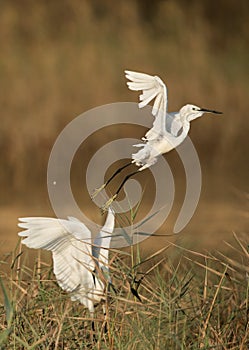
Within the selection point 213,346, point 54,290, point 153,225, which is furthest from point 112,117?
point 213,346

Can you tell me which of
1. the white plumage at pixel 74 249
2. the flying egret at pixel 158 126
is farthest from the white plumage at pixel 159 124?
the white plumage at pixel 74 249

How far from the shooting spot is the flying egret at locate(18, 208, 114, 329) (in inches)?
112

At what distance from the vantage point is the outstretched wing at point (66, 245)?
9.37ft

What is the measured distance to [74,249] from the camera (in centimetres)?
298

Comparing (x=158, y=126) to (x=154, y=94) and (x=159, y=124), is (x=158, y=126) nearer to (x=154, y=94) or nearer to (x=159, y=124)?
(x=159, y=124)

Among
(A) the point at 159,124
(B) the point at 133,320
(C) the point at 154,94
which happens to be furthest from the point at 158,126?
(B) the point at 133,320

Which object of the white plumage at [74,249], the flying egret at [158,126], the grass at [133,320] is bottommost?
the grass at [133,320]

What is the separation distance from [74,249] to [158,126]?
401 millimetres

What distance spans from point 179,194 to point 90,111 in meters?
0.91

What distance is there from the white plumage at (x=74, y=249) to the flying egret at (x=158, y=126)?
0.09 metres

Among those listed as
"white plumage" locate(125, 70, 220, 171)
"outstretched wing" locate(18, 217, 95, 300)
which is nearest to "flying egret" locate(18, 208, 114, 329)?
"outstretched wing" locate(18, 217, 95, 300)

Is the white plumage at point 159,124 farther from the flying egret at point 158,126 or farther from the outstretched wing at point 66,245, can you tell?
the outstretched wing at point 66,245

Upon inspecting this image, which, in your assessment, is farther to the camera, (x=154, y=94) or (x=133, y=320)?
(x=154, y=94)

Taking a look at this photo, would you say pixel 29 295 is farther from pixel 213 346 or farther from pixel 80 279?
pixel 213 346
